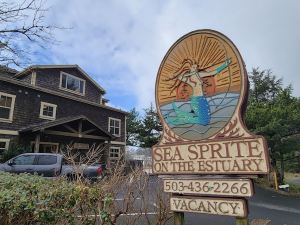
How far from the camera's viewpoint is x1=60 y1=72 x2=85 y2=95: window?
25297 millimetres

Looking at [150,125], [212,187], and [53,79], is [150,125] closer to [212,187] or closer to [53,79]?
[53,79]

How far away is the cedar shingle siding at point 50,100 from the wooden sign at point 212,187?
58.2ft

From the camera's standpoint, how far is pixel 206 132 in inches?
184

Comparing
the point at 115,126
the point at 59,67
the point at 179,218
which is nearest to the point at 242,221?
the point at 179,218

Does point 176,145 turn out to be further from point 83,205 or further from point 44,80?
point 44,80

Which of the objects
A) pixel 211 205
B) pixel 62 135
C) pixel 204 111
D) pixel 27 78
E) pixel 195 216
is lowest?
pixel 195 216

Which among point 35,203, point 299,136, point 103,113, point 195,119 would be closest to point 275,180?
point 299,136

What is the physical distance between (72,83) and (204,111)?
23.0 metres

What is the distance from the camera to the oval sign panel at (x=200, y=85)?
452cm

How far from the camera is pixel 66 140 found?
77.5ft

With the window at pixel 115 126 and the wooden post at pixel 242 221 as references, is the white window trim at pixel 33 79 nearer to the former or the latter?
the window at pixel 115 126

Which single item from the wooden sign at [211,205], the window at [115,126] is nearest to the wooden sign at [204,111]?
the wooden sign at [211,205]

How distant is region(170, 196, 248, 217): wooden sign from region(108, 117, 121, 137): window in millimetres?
24450

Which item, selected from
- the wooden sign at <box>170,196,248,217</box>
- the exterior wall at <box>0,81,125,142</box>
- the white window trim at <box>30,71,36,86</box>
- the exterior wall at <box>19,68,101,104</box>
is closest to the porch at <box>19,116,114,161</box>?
the exterior wall at <box>0,81,125,142</box>
